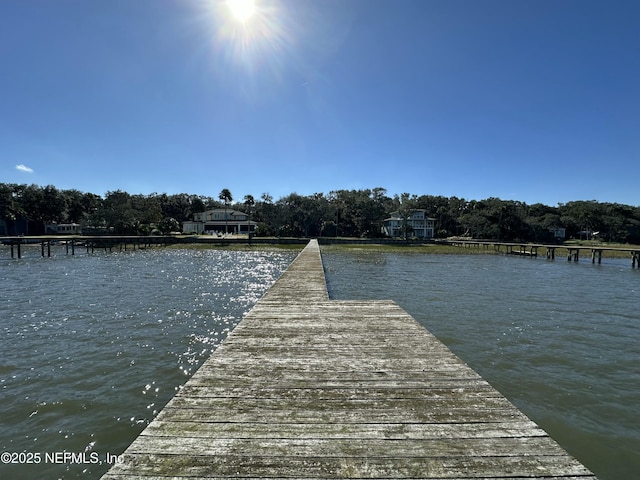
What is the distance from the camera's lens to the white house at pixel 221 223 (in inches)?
3184

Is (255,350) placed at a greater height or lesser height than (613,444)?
greater

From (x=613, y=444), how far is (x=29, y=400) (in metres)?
9.69

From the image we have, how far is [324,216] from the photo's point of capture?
243 ft

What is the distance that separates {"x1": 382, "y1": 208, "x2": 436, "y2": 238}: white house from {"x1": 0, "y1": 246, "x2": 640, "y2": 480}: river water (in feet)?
186

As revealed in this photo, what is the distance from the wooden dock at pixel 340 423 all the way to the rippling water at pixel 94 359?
217 cm

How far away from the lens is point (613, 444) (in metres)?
5.04

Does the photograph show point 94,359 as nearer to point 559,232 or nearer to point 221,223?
point 221,223

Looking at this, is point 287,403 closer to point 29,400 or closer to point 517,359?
point 29,400

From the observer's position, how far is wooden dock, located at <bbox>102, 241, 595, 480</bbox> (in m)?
2.50

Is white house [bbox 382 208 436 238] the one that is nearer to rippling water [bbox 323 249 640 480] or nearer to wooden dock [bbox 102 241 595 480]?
rippling water [bbox 323 249 640 480]

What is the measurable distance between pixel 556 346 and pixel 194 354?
9.63m

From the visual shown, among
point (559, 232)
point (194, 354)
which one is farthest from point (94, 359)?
point (559, 232)

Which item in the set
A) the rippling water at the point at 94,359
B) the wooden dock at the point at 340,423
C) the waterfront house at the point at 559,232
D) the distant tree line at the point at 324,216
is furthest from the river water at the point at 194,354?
the waterfront house at the point at 559,232

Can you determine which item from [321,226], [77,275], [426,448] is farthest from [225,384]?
[321,226]
